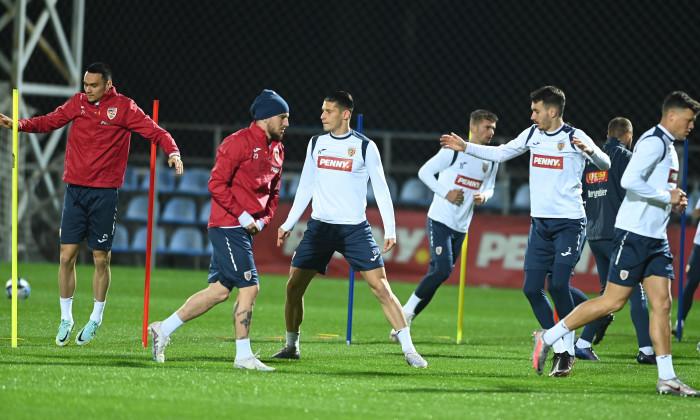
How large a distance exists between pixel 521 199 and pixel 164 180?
7465mm

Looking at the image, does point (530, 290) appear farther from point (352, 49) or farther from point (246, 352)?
point (352, 49)

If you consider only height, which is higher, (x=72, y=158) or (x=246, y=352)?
(x=72, y=158)

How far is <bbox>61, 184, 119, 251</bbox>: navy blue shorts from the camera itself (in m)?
8.94

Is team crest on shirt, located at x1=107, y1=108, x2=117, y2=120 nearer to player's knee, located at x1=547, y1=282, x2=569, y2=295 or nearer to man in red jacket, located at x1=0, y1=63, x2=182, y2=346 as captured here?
man in red jacket, located at x1=0, y1=63, x2=182, y2=346

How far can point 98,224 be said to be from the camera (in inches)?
354

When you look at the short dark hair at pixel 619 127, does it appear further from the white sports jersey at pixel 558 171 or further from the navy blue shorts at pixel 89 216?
the navy blue shorts at pixel 89 216

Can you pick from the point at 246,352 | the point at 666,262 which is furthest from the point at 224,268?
the point at 666,262

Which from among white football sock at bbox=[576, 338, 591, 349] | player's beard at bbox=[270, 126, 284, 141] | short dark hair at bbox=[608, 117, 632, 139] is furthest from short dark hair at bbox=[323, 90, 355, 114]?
white football sock at bbox=[576, 338, 591, 349]

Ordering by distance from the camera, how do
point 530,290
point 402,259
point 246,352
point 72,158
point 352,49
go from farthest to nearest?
point 352,49 → point 402,259 → point 72,158 → point 530,290 → point 246,352

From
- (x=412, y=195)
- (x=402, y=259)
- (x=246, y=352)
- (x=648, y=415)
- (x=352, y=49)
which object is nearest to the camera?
(x=648, y=415)

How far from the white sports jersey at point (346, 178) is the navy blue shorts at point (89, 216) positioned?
72.4 inches

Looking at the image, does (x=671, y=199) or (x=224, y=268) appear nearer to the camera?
(x=671, y=199)

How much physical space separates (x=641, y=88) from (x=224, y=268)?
16.2 meters

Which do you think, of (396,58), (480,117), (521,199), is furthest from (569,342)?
(396,58)
